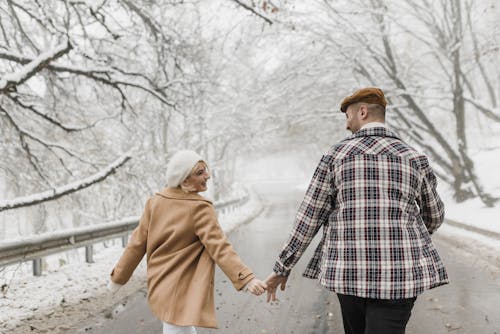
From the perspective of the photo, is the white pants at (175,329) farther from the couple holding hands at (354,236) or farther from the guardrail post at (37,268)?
the guardrail post at (37,268)

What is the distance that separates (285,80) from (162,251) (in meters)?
14.4

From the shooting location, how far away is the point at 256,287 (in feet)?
9.49

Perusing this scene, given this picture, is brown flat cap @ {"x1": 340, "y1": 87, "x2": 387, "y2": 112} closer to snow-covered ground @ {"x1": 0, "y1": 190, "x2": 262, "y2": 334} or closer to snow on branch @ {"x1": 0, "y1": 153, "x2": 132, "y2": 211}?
snow-covered ground @ {"x1": 0, "y1": 190, "x2": 262, "y2": 334}

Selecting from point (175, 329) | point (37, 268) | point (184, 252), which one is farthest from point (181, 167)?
point (37, 268)

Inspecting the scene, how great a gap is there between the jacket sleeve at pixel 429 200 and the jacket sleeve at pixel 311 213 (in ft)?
1.75

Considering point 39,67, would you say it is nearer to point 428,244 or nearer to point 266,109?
point 428,244

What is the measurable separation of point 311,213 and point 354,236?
1.02 feet

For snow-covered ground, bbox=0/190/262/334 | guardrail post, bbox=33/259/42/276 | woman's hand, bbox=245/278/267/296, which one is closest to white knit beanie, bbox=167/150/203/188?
woman's hand, bbox=245/278/267/296

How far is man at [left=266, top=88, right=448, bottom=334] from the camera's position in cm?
237

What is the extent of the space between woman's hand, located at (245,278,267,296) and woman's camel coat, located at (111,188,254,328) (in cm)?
6

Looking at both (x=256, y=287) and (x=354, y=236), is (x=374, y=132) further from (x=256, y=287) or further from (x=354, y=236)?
(x=256, y=287)

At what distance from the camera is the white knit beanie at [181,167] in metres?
3.13

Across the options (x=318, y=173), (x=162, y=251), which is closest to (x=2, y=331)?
(x=162, y=251)

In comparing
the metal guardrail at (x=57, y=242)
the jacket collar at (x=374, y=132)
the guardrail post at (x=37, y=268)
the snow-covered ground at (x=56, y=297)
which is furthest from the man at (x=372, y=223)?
the guardrail post at (x=37, y=268)
